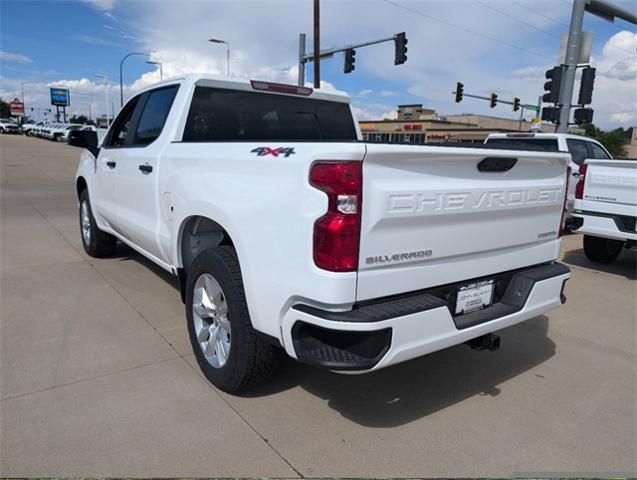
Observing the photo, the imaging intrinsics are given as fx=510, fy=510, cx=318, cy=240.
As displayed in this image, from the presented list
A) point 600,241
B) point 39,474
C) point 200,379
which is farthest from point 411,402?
point 600,241

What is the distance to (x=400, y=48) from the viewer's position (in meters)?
20.1

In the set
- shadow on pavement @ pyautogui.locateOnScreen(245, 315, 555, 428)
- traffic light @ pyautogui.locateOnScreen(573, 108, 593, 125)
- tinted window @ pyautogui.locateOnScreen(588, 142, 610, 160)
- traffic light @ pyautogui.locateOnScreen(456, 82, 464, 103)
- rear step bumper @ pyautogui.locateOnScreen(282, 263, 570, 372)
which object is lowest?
shadow on pavement @ pyautogui.locateOnScreen(245, 315, 555, 428)

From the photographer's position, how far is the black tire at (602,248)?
726 cm

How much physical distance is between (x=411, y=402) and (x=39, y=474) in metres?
2.03

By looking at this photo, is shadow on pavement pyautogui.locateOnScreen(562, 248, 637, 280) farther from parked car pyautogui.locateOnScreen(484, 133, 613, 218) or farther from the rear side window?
the rear side window

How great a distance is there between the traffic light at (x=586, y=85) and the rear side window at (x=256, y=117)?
10543mm

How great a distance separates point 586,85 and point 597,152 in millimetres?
2717

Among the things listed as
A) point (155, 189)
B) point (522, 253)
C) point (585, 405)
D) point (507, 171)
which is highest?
point (507, 171)

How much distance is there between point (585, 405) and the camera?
3.22 meters

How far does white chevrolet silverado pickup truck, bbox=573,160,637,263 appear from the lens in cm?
611

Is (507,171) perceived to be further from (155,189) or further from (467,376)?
(155,189)

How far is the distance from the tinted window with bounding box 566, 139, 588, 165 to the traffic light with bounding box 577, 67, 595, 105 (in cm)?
307

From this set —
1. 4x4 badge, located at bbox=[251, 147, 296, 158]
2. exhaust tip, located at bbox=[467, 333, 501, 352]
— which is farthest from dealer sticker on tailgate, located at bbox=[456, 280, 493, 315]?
4x4 badge, located at bbox=[251, 147, 296, 158]

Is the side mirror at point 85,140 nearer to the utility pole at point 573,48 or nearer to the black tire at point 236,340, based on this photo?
the black tire at point 236,340
